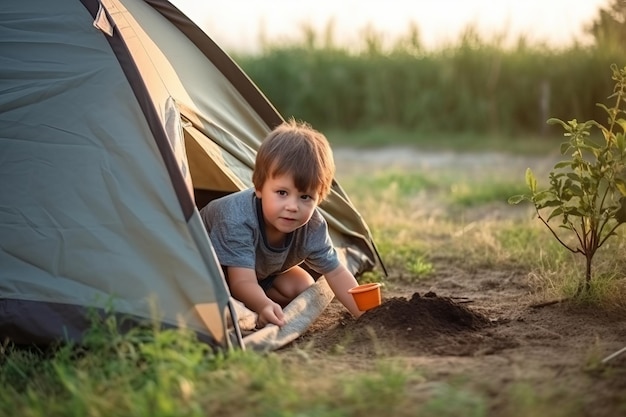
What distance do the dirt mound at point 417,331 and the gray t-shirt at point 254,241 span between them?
0.36 m

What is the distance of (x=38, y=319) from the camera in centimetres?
328

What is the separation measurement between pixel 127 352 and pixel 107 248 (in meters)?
0.41

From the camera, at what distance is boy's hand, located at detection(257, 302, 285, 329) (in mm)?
3571

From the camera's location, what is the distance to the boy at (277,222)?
3.68 metres

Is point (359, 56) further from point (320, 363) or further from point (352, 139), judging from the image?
point (320, 363)

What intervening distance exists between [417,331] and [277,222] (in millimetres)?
748

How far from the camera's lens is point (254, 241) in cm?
388

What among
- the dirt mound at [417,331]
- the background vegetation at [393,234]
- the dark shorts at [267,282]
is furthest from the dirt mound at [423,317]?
the dark shorts at [267,282]

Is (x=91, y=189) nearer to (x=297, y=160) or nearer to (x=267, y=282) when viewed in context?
(x=297, y=160)

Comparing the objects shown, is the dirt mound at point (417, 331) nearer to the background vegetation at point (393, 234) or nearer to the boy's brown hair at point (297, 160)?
the background vegetation at point (393, 234)

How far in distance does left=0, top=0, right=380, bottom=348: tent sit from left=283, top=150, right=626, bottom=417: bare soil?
561mm

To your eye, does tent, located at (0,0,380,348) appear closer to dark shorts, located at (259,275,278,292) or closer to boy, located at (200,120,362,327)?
boy, located at (200,120,362,327)

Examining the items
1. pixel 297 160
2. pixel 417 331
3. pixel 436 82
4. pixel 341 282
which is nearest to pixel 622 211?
pixel 417 331

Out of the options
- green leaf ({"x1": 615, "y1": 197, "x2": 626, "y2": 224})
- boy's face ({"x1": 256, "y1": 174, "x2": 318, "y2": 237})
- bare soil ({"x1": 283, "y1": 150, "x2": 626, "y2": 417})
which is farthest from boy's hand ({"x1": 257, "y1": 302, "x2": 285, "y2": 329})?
green leaf ({"x1": 615, "y1": 197, "x2": 626, "y2": 224})
